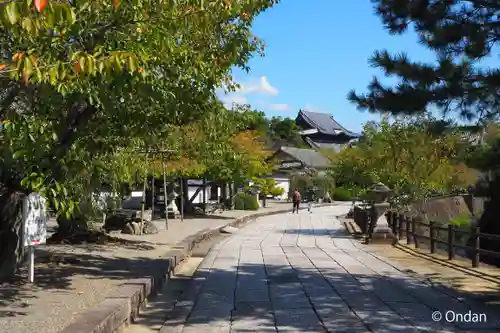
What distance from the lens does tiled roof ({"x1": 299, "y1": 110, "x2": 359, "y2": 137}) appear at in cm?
8500

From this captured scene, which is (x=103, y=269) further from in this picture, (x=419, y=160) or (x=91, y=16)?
(x=419, y=160)

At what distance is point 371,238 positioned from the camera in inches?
680

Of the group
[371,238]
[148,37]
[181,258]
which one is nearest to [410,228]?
[371,238]

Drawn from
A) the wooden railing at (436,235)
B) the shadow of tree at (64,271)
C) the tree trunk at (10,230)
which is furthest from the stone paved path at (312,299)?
the tree trunk at (10,230)

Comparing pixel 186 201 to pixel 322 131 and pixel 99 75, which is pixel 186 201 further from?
pixel 322 131

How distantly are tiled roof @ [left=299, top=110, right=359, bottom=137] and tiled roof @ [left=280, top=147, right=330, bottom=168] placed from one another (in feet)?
52.8

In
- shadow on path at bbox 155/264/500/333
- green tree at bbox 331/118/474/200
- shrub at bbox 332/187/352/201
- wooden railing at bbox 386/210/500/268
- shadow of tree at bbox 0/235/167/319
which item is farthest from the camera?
shrub at bbox 332/187/352/201

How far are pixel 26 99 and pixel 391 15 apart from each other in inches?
208

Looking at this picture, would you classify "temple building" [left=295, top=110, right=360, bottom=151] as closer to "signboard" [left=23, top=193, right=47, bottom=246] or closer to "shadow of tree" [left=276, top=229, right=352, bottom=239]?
"shadow of tree" [left=276, top=229, right=352, bottom=239]

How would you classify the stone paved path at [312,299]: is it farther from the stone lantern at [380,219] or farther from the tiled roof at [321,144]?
the tiled roof at [321,144]

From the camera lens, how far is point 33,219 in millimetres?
7852

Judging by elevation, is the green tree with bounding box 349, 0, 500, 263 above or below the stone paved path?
above

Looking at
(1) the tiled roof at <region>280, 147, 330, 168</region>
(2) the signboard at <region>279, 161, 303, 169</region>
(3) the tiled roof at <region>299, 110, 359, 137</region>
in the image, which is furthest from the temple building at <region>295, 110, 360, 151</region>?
(2) the signboard at <region>279, 161, 303, 169</region>

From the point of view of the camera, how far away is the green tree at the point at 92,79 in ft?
16.0
